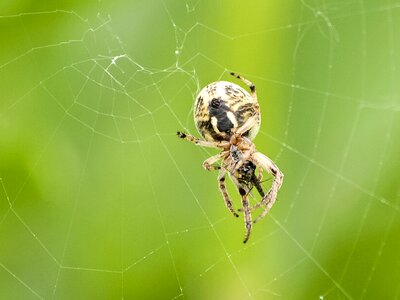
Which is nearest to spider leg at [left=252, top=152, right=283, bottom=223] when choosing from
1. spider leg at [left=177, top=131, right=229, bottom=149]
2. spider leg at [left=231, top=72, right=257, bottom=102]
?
spider leg at [left=177, top=131, right=229, bottom=149]

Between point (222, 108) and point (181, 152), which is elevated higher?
point (222, 108)

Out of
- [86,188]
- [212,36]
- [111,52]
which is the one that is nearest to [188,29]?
[212,36]

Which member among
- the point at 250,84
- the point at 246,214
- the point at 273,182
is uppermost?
the point at 250,84

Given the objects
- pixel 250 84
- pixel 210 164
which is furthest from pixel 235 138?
pixel 250 84

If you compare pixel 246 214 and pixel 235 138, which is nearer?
pixel 246 214

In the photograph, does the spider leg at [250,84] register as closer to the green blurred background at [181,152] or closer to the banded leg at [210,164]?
the green blurred background at [181,152]

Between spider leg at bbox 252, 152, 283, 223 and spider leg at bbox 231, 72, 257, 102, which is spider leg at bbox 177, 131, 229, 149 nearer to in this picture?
spider leg at bbox 252, 152, 283, 223

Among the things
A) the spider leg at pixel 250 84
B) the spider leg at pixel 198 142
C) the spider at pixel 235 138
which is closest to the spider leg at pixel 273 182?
the spider at pixel 235 138

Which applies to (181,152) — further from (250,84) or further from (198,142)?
(250,84)
